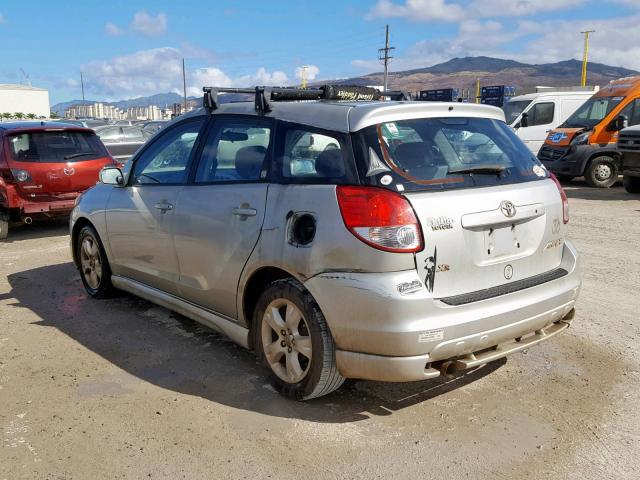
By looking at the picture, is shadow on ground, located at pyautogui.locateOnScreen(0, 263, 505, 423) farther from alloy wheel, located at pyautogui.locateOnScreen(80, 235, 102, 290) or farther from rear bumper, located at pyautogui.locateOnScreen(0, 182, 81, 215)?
rear bumper, located at pyautogui.locateOnScreen(0, 182, 81, 215)

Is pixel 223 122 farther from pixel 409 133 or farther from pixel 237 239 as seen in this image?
pixel 409 133

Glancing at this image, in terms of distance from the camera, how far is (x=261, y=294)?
3736 mm

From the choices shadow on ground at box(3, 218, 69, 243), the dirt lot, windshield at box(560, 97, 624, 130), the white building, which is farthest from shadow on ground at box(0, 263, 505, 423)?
the white building

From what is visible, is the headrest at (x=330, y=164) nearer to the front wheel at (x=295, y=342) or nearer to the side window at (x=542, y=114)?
the front wheel at (x=295, y=342)

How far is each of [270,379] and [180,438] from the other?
2.31 feet

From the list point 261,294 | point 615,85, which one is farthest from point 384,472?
point 615,85

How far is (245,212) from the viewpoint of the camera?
3781 millimetres

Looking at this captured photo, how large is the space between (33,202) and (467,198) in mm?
7484

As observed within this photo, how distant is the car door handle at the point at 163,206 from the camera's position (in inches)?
177

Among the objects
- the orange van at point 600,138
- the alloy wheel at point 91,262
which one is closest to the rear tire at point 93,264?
the alloy wheel at point 91,262

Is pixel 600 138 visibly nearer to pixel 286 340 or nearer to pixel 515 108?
pixel 515 108

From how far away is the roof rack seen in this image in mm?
3896

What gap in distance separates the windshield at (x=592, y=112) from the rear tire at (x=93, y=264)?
1199cm

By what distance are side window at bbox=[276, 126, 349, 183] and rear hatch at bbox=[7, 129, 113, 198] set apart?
6.39 m
